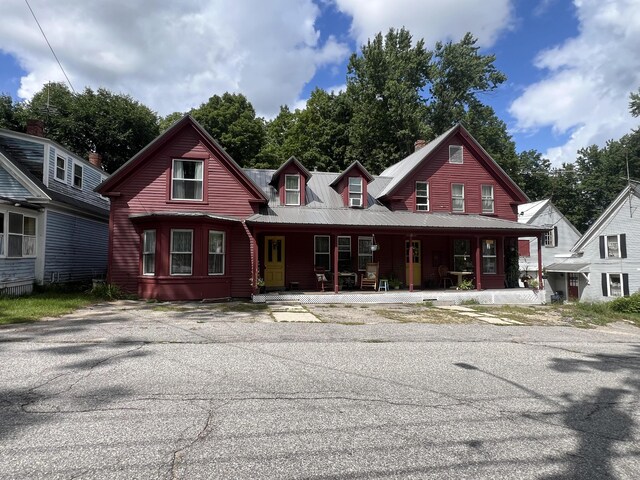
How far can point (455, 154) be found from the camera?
790 inches

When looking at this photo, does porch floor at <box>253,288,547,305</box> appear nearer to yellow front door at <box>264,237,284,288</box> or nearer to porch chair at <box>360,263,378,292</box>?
porch chair at <box>360,263,378,292</box>

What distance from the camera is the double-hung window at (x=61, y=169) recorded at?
17.8 meters

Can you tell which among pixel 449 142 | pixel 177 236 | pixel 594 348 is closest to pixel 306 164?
pixel 449 142

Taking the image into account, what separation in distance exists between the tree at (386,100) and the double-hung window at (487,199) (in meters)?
13.9

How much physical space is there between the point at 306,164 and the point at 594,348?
96.4ft

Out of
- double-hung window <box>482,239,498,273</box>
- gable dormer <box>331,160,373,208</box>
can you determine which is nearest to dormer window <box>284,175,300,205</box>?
gable dormer <box>331,160,373,208</box>

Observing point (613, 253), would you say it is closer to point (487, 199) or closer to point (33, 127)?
point (487, 199)

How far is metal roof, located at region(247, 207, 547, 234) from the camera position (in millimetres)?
15367

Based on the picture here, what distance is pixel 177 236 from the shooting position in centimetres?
1455

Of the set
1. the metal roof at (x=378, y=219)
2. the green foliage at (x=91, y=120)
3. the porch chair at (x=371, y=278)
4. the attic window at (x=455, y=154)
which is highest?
the green foliage at (x=91, y=120)

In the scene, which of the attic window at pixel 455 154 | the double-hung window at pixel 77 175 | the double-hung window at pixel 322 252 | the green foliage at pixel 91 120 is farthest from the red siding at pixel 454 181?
the green foliage at pixel 91 120

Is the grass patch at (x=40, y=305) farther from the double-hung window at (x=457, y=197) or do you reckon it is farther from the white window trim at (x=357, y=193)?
the double-hung window at (x=457, y=197)

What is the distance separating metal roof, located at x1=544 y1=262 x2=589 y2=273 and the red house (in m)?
12.0

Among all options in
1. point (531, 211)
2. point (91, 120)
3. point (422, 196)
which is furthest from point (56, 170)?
point (531, 211)
